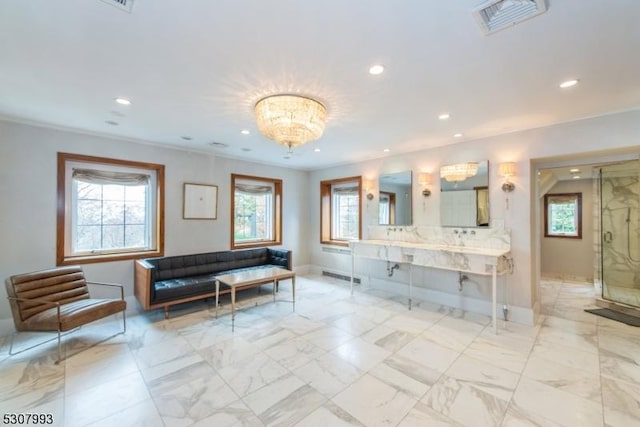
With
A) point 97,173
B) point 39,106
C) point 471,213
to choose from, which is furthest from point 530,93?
point 97,173

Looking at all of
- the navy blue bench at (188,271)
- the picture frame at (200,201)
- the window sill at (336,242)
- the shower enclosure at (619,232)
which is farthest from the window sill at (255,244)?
the shower enclosure at (619,232)

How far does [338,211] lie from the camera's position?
6.27m

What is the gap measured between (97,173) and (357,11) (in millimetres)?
4220

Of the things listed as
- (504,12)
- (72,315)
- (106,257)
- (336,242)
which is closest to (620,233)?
(336,242)

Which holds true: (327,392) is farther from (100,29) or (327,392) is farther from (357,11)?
(100,29)

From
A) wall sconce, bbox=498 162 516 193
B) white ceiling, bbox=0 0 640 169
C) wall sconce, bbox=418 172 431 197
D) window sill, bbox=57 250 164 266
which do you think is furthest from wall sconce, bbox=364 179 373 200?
window sill, bbox=57 250 164 266

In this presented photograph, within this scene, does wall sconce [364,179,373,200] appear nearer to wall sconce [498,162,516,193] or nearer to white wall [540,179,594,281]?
wall sconce [498,162,516,193]

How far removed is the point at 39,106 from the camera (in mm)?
2848

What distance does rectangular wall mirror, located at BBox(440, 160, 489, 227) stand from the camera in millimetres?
3832

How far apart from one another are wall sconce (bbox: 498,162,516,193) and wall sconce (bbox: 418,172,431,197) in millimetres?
995

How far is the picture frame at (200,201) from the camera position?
458 cm

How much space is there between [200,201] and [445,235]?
4169 millimetres

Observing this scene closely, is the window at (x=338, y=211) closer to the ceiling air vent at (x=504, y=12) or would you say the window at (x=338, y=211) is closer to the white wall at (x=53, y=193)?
the white wall at (x=53, y=193)

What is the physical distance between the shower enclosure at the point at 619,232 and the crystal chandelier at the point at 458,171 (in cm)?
241
